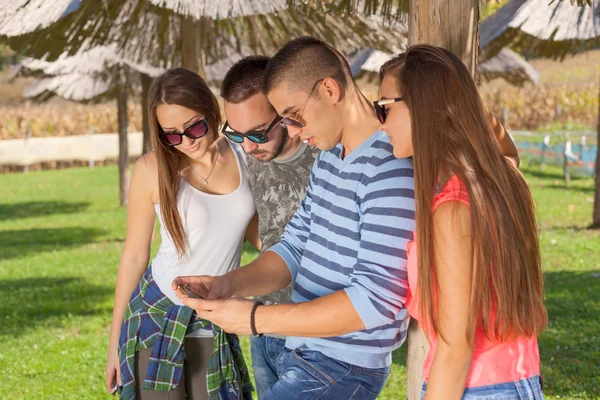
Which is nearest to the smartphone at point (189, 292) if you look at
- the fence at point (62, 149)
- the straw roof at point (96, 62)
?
the straw roof at point (96, 62)

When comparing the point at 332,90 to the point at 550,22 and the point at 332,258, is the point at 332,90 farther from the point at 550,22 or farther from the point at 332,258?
the point at 550,22

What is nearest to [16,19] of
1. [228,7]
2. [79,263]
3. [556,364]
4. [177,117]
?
[228,7]

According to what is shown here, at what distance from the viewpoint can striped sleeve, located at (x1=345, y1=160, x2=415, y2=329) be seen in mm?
2123

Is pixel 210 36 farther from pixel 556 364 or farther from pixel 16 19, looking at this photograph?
pixel 556 364

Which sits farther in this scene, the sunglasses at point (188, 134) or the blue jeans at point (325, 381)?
the sunglasses at point (188, 134)

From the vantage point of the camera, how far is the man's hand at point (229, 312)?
2281 millimetres

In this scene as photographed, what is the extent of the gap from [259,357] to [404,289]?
1.10m

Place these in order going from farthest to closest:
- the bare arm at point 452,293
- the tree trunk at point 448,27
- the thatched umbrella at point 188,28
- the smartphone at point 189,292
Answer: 1. the thatched umbrella at point 188,28
2. the tree trunk at point 448,27
3. the smartphone at point 189,292
4. the bare arm at point 452,293

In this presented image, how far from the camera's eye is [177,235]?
2.99m

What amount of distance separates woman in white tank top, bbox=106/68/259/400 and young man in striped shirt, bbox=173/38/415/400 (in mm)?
458

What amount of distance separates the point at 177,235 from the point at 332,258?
847 mm

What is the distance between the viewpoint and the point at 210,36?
8633 millimetres

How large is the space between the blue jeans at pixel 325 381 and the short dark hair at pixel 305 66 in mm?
858

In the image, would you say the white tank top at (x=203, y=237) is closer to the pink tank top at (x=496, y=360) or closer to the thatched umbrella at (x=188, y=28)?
the pink tank top at (x=496, y=360)
